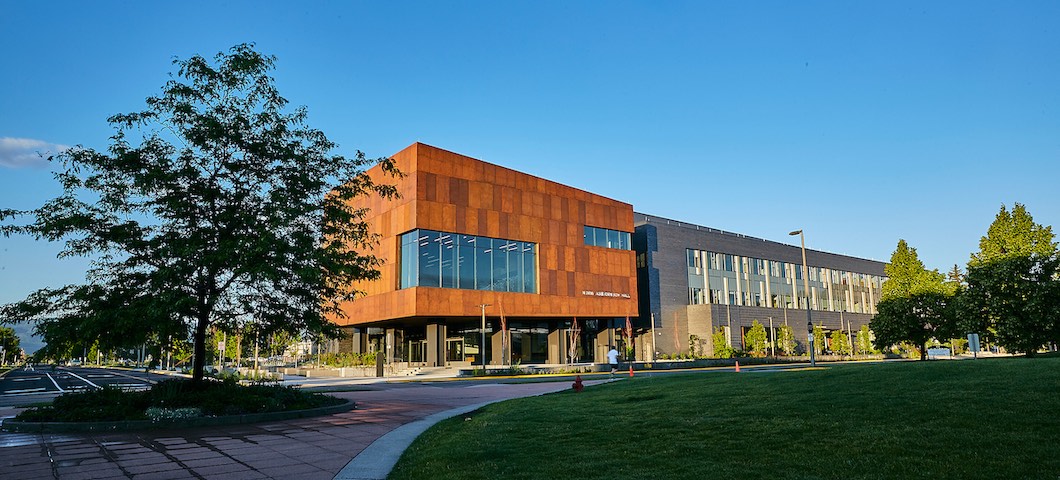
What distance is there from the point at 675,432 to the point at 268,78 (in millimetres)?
15313

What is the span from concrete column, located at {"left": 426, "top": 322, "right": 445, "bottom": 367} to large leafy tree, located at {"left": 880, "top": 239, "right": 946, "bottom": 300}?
3491 cm

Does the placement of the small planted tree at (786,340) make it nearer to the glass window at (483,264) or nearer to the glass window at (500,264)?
the glass window at (500,264)

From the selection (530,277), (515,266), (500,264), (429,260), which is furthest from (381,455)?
(530,277)

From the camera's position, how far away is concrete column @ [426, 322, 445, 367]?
56.8m

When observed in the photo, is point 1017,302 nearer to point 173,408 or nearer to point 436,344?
point 173,408

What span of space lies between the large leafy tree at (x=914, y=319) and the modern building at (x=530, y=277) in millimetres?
26772

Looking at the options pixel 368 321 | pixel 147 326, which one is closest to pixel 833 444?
pixel 147 326

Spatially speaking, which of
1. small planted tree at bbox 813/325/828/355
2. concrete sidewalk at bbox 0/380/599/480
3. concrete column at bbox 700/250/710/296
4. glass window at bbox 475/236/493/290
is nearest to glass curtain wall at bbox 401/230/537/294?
glass window at bbox 475/236/493/290

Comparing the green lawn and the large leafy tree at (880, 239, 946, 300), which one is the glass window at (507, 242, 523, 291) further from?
the green lawn

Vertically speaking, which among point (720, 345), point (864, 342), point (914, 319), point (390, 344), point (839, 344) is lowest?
point (839, 344)

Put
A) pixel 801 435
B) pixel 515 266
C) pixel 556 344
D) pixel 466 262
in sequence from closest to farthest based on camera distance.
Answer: pixel 801 435
pixel 466 262
pixel 515 266
pixel 556 344

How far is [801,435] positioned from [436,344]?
49975 millimetres

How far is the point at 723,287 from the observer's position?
8444 centimetres

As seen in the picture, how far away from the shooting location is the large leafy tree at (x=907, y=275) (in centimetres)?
4616
